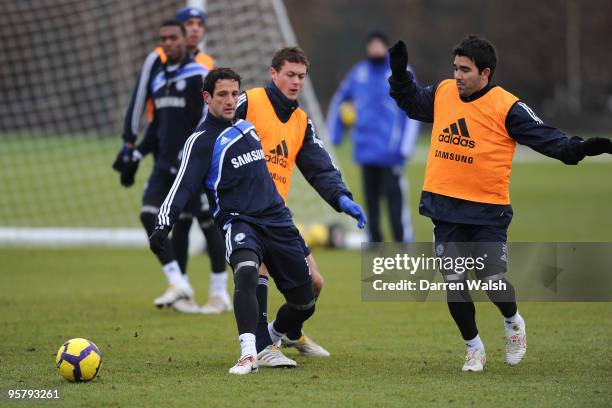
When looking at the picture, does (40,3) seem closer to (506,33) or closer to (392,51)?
(392,51)

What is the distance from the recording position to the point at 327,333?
7.99m

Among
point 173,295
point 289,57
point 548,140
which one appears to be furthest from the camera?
point 173,295

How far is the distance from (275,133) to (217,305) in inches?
106

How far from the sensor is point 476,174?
648 cm

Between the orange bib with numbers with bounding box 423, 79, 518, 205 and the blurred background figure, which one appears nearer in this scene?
the orange bib with numbers with bounding box 423, 79, 518, 205

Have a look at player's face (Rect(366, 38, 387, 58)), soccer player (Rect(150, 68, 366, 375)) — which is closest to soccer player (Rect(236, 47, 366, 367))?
soccer player (Rect(150, 68, 366, 375))

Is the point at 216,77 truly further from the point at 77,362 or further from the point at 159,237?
the point at 77,362

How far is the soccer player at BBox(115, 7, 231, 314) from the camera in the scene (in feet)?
29.8

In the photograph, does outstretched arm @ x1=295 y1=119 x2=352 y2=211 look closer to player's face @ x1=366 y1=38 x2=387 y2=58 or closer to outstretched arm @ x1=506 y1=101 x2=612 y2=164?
outstretched arm @ x1=506 y1=101 x2=612 y2=164

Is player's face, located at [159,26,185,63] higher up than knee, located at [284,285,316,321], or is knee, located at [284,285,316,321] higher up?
player's face, located at [159,26,185,63]

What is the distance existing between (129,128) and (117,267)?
127 inches

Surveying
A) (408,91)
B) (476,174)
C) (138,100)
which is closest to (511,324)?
(476,174)

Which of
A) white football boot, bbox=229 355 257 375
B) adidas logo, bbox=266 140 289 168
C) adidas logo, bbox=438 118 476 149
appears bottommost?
white football boot, bbox=229 355 257 375

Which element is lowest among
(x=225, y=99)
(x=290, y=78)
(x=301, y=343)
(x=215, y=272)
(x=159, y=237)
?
(x=301, y=343)
